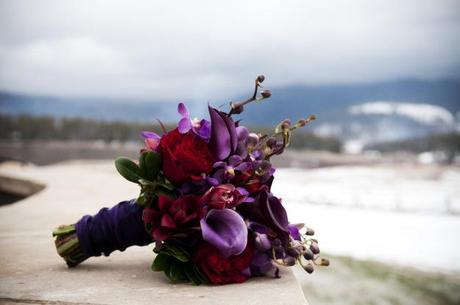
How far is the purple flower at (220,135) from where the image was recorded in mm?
1484

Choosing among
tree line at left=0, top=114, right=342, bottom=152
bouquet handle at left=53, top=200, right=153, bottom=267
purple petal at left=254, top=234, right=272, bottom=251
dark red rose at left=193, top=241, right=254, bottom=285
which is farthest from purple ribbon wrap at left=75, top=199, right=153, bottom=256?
tree line at left=0, top=114, right=342, bottom=152

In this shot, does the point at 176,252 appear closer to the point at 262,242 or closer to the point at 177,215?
the point at 177,215

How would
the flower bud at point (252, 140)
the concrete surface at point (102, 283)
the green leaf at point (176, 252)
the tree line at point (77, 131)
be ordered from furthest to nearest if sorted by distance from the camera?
the tree line at point (77, 131) < the flower bud at point (252, 140) < the green leaf at point (176, 252) < the concrete surface at point (102, 283)

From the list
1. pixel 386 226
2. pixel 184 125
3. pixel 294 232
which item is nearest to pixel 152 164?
pixel 184 125

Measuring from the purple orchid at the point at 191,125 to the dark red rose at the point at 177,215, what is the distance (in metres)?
0.18

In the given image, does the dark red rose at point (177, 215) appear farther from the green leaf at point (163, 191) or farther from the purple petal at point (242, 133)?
the purple petal at point (242, 133)

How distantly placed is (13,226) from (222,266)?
1.97m

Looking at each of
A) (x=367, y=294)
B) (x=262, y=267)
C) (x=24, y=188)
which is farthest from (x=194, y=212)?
(x=24, y=188)

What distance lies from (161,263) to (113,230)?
22 centimetres

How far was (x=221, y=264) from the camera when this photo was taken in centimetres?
148

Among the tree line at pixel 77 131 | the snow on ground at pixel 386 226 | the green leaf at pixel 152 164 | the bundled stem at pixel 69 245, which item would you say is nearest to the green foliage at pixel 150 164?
the green leaf at pixel 152 164

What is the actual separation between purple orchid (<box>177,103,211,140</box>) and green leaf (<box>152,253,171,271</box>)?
36 centimetres

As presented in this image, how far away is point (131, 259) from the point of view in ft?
6.36

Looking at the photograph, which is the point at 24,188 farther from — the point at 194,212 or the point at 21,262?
the point at 194,212
